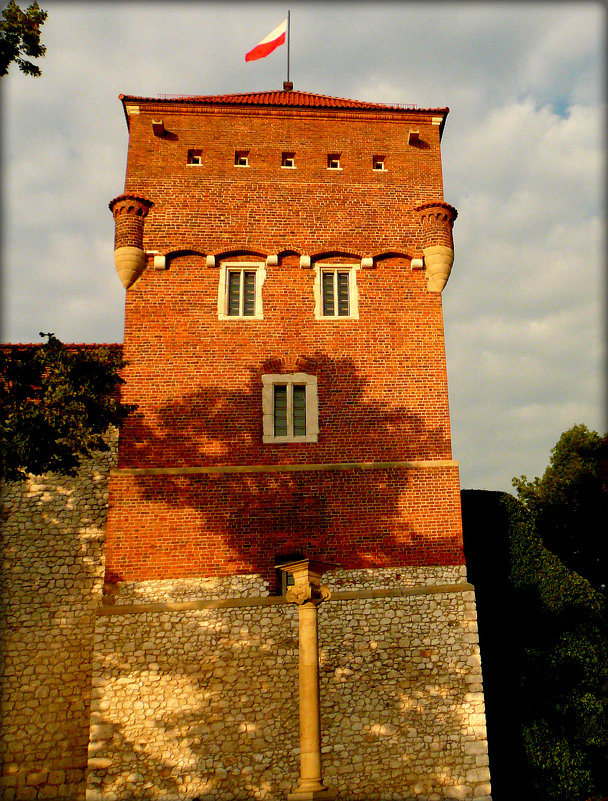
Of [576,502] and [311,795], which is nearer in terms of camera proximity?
[311,795]

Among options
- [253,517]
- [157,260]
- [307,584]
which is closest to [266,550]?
[253,517]

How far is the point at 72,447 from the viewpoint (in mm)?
11406

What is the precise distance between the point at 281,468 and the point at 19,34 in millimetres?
9162

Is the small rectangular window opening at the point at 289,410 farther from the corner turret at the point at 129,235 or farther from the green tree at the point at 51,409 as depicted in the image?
the corner turret at the point at 129,235

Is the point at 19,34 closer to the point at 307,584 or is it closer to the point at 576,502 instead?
the point at 307,584

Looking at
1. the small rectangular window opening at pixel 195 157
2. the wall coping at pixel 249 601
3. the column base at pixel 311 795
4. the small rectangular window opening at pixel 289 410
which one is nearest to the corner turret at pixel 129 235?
the small rectangular window opening at pixel 195 157

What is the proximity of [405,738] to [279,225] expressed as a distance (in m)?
11.3

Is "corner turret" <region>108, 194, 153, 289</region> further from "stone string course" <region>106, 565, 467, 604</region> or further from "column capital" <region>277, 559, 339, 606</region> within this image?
"column capital" <region>277, 559, 339, 606</region>

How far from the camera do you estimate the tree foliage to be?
14797 mm

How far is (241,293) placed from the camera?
51.5ft

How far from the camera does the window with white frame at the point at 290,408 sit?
14.7 meters

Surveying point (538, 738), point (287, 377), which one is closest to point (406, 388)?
point (287, 377)

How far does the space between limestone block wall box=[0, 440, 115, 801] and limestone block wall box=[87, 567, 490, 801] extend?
5.23 ft

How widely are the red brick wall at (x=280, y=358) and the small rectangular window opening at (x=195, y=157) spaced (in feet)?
0.42
